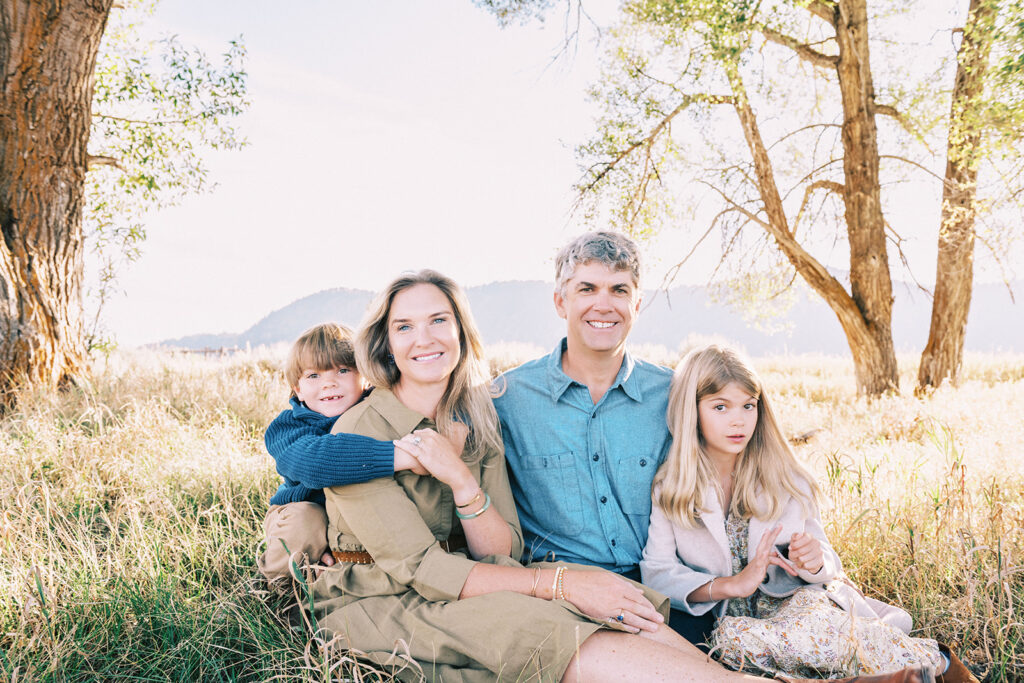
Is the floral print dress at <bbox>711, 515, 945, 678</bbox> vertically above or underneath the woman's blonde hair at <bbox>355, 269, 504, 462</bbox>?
underneath

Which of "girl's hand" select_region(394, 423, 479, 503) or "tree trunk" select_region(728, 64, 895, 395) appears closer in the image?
"girl's hand" select_region(394, 423, 479, 503)

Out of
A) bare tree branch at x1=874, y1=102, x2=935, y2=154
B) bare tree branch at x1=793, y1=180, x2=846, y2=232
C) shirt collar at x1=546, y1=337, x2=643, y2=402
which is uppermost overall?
bare tree branch at x1=874, y1=102, x2=935, y2=154

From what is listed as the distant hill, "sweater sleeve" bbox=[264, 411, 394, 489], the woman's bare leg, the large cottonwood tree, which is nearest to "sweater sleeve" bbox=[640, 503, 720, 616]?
the woman's bare leg

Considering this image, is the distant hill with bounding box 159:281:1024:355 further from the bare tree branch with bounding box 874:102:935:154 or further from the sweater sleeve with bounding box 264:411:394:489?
the sweater sleeve with bounding box 264:411:394:489

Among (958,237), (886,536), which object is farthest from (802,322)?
(886,536)

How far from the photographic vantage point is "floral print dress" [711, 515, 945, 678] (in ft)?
8.25

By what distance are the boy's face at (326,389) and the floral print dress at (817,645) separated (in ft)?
6.96

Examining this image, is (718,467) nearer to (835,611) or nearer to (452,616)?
(835,611)

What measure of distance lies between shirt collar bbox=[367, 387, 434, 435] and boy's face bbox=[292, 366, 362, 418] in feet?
2.11

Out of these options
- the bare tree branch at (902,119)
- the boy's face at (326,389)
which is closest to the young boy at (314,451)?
the boy's face at (326,389)

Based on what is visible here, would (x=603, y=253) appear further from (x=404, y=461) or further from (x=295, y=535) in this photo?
(x=295, y=535)

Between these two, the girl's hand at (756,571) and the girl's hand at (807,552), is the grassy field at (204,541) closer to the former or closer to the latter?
the girl's hand at (807,552)

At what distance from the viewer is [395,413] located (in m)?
2.88

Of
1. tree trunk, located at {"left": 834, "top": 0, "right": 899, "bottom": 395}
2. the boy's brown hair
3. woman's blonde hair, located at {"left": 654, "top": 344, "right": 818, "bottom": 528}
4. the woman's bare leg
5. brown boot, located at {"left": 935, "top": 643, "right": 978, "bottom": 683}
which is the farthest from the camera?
tree trunk, located at {"left": 834, "top": 0, "right": 899, "bottom": 395}
